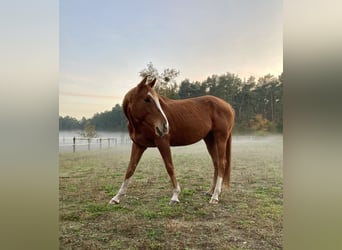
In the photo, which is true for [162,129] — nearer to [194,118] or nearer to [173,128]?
[173,128]

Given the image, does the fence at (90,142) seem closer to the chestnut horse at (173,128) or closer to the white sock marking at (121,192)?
the chestnut horse at (173,128)

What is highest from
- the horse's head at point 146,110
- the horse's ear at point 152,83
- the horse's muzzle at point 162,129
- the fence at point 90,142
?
the horse's ear at point 152,83

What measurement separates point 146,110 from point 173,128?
20 cm

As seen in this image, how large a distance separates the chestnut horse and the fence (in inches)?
3.1

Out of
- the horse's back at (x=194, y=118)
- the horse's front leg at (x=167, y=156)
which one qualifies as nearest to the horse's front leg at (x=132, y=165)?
the horse's front leg at (x=167, y=156)

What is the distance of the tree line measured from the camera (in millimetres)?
1690

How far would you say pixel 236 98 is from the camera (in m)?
1.80

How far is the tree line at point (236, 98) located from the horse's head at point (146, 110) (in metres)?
0.05

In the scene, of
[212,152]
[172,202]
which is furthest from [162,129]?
[172,202]

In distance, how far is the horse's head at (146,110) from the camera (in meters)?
1.82

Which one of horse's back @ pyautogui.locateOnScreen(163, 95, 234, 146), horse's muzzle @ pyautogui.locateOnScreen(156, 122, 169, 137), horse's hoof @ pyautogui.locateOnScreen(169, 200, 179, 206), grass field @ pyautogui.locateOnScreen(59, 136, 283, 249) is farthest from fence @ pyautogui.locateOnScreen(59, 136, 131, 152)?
horse's hoof @ pyautogui.locateOnScreen(169, 200, 179, 206)

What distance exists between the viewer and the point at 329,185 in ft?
4.87

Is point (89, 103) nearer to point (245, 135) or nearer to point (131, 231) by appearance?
point (131, 231)

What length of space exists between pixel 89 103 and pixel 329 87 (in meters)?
1.30
